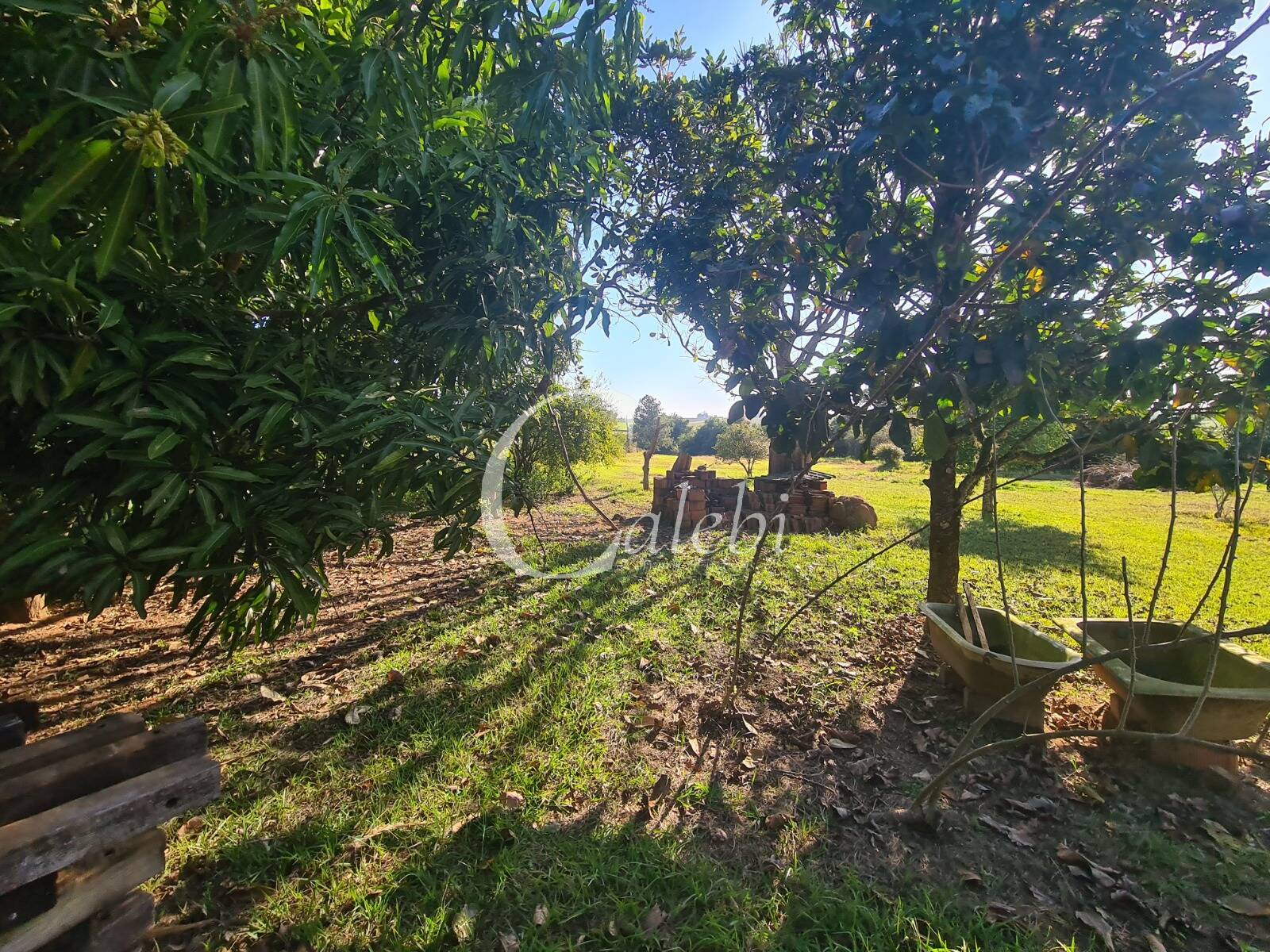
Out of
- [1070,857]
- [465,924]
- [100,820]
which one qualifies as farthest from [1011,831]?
[100,820]

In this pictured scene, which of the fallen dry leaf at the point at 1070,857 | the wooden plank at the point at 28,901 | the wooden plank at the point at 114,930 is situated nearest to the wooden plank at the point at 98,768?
the wooden plank at the point at 28,901

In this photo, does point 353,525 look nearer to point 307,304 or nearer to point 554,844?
point 307,304

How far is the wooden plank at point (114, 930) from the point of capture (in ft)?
4.19

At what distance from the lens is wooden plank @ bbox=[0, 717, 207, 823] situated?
1.23m

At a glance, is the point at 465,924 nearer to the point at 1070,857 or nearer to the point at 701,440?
the point at 1070,857

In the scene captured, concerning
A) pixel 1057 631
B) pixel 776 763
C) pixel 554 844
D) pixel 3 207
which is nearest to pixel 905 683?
pixel 776 763

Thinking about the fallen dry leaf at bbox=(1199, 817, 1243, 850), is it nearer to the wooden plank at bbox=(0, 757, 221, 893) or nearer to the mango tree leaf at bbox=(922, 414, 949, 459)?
the mango tree leaf at bbox=(922, 414, 949, 459)

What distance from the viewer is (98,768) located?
4.43 ft

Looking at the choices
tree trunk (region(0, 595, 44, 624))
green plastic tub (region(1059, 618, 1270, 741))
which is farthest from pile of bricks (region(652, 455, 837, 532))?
tree trunk (region(0, 595, 44, 624))

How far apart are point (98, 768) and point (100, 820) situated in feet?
0.79

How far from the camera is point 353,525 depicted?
1699 millimetres

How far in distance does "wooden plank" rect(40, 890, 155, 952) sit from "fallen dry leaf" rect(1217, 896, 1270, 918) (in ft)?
10.5

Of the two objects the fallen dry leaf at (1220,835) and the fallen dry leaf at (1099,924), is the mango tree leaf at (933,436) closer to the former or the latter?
the fallen dry leaf at (1099,924)

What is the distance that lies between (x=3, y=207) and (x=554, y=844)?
99.0 inches
